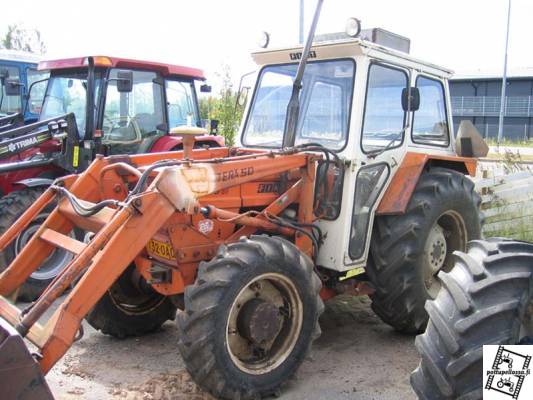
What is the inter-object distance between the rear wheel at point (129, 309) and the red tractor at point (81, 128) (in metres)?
1.44

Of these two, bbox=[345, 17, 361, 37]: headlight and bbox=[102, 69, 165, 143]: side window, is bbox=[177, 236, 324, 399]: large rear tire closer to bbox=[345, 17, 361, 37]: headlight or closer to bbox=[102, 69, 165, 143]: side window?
bbox=[345, 17, 361, 37]: headlight

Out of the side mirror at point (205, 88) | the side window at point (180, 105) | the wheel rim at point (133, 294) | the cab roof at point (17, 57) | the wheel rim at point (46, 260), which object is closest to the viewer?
the wheel rim at point (133, 294)

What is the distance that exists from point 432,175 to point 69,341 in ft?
10.6

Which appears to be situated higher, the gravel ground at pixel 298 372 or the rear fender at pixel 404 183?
the rear fender at pixel 404 183

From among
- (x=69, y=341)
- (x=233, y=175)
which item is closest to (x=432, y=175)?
(x=233, y=175)

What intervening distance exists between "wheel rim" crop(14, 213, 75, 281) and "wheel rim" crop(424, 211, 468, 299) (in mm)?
3443

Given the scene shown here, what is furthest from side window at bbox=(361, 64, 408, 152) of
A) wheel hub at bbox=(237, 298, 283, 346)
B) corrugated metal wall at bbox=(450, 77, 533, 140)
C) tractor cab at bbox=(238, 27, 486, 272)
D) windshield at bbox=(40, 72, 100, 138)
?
corrugated metal wall at bbox=(450, 77, 533, 140)

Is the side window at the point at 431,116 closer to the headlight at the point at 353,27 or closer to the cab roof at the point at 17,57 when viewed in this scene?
the headlight at the point at 353,27

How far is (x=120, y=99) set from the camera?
275 inches

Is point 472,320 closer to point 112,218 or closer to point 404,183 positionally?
point 112,218

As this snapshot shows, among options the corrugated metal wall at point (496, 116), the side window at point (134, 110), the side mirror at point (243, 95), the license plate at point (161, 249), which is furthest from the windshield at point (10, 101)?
the corrugated metal wall at point (496, 116)

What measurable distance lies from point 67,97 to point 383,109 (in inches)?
170

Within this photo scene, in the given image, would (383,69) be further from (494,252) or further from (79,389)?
(79,389)

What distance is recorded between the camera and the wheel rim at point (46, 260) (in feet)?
19.0
